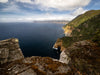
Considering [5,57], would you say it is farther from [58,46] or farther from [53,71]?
[58,46]

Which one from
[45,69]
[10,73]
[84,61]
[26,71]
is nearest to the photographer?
[10,73]

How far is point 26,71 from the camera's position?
366 inches

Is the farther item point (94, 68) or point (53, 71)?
point (94, 68)

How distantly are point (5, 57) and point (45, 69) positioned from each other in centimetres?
3902

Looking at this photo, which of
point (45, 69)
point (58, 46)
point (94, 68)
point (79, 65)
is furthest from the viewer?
point (58, 46)

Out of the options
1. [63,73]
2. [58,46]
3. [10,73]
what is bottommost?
[58,46]

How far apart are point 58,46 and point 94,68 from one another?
72750 millimetres

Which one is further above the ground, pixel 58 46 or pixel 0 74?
pixel 0 74

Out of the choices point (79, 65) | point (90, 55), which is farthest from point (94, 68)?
point (90, 55)

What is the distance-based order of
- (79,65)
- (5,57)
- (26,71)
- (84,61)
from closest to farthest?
(26,71) → (79,65) → (84,61) → (5,57)

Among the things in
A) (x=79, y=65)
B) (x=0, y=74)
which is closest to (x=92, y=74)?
(x=79, y=65)

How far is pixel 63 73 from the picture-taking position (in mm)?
9344

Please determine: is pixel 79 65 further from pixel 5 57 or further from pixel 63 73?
pixel 5 57

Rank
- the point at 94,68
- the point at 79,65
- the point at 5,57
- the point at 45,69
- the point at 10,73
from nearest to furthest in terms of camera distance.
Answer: the point at 10,73 → the point at 45,69 → the point at 94,68 → the point at 79,65 → the point at 5,57
